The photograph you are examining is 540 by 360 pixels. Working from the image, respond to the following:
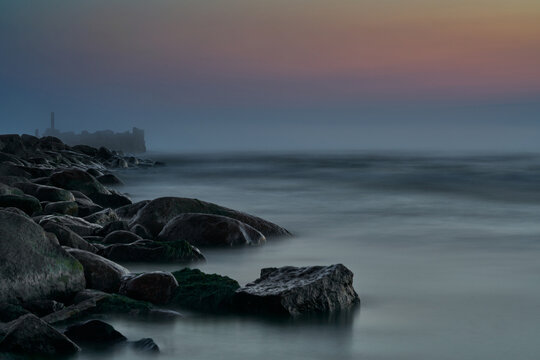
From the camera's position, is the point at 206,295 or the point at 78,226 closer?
the point at 206,295


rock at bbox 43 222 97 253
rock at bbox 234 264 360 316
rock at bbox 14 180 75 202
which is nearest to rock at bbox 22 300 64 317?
rock at bbox 234 264 360 316

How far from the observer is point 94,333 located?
5.35m

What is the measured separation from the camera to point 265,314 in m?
6.16

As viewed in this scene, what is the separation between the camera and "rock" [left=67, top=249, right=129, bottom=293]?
672 centimetres

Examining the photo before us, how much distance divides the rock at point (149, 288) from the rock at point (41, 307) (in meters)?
0.70

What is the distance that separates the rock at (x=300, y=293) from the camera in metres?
6.17

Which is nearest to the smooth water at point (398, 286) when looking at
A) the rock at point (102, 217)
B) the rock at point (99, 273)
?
the rock at point (99, 273)

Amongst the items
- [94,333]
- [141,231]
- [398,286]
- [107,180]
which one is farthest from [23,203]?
[107,180]

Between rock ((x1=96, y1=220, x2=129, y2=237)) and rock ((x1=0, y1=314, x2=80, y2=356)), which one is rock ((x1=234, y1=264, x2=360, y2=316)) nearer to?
rock ((x1=0, y1=314, x2=80, y2=356))

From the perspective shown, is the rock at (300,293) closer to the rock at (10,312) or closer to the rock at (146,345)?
the rock at (146,345)

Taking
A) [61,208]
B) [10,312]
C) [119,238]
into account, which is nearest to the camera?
[10,312]

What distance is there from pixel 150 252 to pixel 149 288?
2093 millimetres

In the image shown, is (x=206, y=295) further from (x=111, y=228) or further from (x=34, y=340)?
(x=111, y=228)

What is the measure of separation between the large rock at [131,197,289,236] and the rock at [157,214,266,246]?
0.66 m
